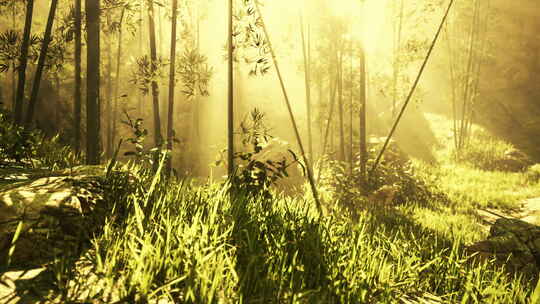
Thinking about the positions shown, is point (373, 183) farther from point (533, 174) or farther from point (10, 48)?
point (10, 48)

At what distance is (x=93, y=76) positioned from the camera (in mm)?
4219

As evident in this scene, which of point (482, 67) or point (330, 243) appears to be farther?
point (482, 67)

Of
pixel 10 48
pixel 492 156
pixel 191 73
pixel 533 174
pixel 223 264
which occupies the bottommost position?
pixel 533 174

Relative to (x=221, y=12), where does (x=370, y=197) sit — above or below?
below

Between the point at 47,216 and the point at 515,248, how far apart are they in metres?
4.88

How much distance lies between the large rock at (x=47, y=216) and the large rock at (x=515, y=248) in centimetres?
422

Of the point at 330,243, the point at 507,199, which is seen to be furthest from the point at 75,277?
the point at 507,199

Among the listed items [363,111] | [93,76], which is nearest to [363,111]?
[363,111]

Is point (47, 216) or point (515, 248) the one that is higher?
point (47, 216)

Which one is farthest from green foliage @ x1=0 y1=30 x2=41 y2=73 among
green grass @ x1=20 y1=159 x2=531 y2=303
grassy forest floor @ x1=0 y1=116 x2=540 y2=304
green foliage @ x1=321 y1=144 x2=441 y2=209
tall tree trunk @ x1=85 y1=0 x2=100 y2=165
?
green foliage @ x1=321 y1=144 x2=441 y2=209

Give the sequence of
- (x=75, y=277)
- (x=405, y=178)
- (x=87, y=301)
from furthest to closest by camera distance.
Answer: (x=405, y=178) → (x=75, y=277) → (x=87, y=301)

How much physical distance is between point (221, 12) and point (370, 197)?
15.6m

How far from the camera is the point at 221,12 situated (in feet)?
62.6

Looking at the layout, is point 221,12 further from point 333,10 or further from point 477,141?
point 477,141
